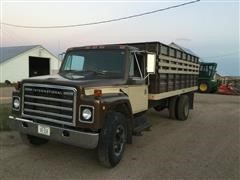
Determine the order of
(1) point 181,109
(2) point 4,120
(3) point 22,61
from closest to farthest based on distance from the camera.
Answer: (2) point 4,120, (1) point 181,109, (3) point 22,61

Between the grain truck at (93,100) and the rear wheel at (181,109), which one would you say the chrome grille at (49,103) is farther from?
the rear wheel at (181,109)

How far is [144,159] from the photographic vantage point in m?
5.85

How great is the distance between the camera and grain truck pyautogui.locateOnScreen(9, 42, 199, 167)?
15.6 ft

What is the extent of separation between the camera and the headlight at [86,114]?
4.71 m

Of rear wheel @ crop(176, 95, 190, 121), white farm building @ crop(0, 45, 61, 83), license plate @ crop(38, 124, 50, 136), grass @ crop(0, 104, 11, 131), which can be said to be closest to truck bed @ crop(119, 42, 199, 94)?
rear wheel @ crop(176, 95, 190, 121)

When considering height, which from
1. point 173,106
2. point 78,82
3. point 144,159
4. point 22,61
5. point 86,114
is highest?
point 22,61

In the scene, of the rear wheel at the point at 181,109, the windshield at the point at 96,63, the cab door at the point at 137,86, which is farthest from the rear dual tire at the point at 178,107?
the windshield at the point at 96,63

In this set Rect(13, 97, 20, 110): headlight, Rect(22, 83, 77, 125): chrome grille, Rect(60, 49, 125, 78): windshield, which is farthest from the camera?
Rect(60, 49, 125, 78): windshield

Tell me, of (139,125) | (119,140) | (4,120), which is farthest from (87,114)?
(4,120)

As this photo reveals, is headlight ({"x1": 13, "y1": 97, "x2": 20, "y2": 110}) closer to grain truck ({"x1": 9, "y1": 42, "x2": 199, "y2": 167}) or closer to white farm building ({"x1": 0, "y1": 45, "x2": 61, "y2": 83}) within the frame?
grain truck ({"x1": 9, "y1": 42, "x2": 199, "y2": 167})

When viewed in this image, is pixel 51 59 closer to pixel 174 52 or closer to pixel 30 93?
pixel 174 52

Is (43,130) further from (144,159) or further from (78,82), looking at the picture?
(144,159)

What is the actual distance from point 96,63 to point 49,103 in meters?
1.70

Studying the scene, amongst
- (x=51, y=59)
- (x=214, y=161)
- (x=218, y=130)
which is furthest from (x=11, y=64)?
(x=214, y=161)
